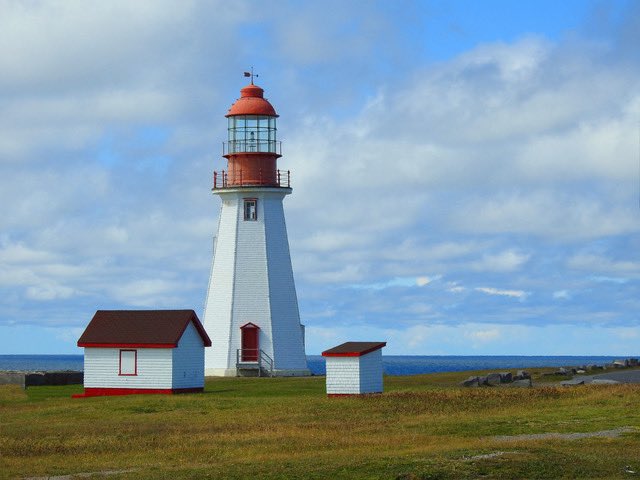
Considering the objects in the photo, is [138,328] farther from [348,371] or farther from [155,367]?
[348,371]

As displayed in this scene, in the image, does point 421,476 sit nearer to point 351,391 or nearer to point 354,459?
point 354,459

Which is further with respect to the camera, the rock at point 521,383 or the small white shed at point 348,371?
the rock at point 521,383

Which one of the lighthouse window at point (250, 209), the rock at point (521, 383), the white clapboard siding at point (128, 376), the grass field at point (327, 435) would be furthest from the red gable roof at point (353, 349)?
the lighthouse window at point (250, 209)

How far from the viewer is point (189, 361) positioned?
4900 cm

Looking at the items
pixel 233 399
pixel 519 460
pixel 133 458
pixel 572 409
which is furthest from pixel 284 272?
pixel 519 460

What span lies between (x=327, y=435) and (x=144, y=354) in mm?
20322

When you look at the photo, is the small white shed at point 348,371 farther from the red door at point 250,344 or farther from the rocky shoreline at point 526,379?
the red door at point 250,344

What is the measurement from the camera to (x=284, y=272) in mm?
59375

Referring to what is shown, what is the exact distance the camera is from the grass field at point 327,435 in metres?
22.6

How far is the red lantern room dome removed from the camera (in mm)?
59375

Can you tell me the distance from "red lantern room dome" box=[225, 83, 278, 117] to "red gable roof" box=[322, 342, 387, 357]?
19007 millimetres

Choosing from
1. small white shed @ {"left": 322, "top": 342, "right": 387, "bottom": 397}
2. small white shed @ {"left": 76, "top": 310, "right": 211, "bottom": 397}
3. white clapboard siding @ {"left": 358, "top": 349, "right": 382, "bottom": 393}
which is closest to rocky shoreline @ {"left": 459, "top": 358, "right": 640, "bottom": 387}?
white clapboard siding @ {"left": 358, "top": 349, "right": 382, "bottom": 393}

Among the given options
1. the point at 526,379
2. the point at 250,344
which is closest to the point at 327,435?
the point at 526,379

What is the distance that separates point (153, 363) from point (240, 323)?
1075cm
